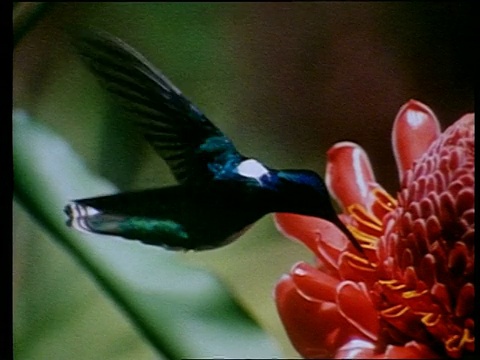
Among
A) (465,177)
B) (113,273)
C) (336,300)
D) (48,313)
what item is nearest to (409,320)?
(336,300)

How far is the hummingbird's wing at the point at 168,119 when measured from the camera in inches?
42.3

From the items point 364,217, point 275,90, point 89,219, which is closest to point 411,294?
point 364,217

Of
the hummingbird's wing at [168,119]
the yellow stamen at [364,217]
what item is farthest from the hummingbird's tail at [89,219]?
the yellow stamen at [364,217]

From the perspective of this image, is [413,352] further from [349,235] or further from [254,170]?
[254,170]

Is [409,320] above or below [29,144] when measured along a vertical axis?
below

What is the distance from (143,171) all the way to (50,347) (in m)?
0.31

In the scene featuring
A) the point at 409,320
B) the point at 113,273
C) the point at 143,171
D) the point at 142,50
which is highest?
the point at 142,50

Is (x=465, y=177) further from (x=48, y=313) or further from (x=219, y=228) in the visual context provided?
(x=48, y=313)

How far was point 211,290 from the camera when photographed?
106 centimetres

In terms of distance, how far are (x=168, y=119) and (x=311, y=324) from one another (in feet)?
1.24

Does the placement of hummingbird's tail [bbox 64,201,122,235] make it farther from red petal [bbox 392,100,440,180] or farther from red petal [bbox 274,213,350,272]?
red petal [bbox 392,100,440,180]

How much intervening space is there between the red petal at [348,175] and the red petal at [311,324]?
156mm

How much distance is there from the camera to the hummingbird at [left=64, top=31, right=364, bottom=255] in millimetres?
1065

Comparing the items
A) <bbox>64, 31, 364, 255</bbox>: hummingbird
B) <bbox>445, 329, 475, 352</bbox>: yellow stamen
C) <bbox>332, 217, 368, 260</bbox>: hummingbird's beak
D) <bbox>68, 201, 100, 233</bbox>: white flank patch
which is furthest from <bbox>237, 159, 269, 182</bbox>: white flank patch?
<bbox>445, 329, 475, 352</bbox>: yellow stamen
